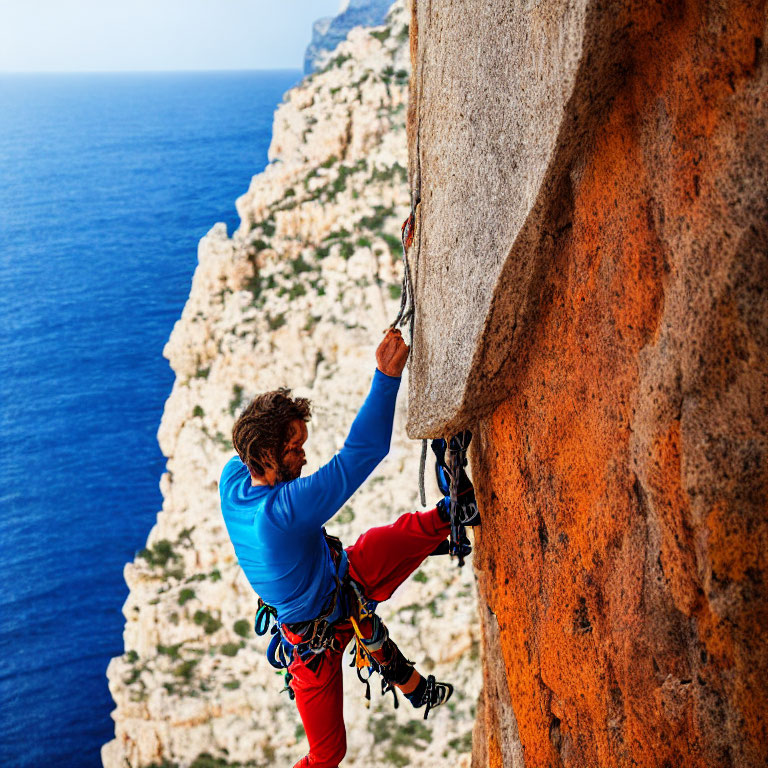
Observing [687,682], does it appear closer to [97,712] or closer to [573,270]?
[573,270]

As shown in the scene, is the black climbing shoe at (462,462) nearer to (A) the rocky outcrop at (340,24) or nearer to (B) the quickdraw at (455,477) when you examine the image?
(B) the quickdraw at (455,477)

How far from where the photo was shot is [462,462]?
4.13 metres

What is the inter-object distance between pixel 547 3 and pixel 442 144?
1075mm

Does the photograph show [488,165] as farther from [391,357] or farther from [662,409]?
[662,409]

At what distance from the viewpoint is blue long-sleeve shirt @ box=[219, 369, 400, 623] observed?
3566 mm

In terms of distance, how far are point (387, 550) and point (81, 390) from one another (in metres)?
43.8

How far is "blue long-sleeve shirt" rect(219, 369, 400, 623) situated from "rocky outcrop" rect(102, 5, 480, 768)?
10.3 meters

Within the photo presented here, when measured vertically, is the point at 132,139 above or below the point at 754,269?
above

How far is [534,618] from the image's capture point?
340 cm

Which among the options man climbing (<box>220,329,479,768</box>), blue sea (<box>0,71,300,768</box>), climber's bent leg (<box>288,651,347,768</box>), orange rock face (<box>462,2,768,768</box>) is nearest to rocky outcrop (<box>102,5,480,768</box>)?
climber's bent leg (<box>288,651,347,768</box>)

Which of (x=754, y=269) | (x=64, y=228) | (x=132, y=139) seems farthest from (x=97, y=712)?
(x=132, y=139)

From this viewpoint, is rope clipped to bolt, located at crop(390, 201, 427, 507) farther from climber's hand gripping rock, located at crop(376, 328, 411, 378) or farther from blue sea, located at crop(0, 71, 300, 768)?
blue sea, located at crop(0, 71, 300, 768)

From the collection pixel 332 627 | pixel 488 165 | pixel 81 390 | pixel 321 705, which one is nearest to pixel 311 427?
A: pixel 321 705

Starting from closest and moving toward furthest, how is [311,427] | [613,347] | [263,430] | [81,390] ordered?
[613,347] < [263,430] < [311,427] < [81,390]
